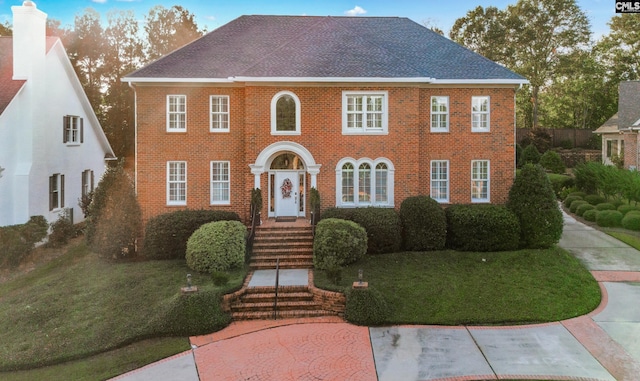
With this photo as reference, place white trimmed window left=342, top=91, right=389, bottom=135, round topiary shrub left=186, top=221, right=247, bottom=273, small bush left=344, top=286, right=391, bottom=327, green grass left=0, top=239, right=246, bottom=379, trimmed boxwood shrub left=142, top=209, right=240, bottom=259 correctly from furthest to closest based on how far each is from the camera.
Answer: white trimmed window left=342, top=91, right=389, bottom=135 < trimmed boxwood shrub left=142, top=209, right=240, bottom=259 < round topiary shrub left=186, top=221, right=247, bottom=273 < small bush left=344, top=286, right=391, bottom=327 < green grass left=0, top=239, right=246, bottom=379

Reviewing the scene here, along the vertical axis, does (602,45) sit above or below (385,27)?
above

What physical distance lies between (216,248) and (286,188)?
5177mm

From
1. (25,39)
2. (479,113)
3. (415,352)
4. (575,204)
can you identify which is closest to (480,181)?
(479,113)

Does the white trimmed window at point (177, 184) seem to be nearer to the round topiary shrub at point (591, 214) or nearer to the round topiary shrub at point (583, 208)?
the round topiary shrub at point (591, 214)

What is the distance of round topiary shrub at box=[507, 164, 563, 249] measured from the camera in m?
16.8

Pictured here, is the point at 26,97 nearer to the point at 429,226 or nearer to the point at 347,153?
the point at 347,153

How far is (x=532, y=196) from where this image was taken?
17.1 metres

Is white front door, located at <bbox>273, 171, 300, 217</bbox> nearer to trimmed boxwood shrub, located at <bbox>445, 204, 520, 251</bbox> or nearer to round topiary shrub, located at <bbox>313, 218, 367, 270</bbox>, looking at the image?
round topiary shrub, located at <bbox>313, 218, 367, 270</bbox>

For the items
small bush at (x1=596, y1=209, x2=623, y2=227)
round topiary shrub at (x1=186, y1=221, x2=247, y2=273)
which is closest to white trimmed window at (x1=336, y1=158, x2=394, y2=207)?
round topiary shrub at (x1=186, y1=221, x2=247, y2=273)

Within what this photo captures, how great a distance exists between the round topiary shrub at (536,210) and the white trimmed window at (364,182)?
4.88 metres

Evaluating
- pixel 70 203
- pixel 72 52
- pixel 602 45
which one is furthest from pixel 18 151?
pixel 602 45

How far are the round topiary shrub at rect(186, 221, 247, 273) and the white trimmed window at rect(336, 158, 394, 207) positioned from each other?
5.00 metres

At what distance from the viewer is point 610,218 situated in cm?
2123

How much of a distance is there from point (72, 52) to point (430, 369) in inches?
1628
